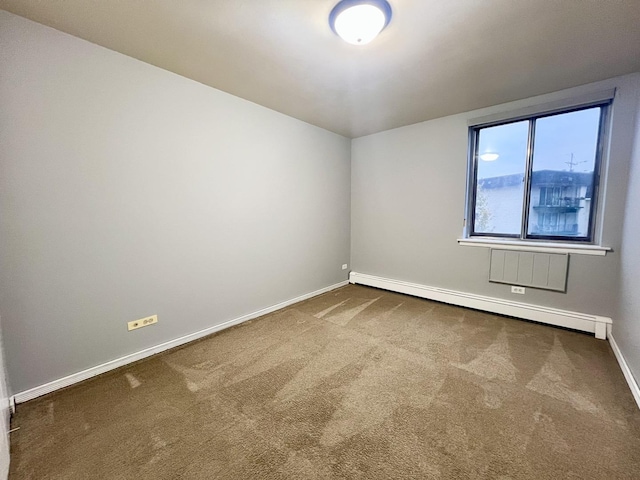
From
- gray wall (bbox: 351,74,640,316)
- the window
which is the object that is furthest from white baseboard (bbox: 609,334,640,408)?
the window

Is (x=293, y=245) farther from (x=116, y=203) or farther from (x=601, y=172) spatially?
(x=601, y=172)

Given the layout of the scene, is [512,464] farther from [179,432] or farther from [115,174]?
[115,174]

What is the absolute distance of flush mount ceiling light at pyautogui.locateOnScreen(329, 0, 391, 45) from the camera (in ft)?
5.02

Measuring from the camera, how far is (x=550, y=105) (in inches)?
106

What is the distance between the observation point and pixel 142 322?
7.38 ft

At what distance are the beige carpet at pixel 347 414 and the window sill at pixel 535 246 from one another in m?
0.89

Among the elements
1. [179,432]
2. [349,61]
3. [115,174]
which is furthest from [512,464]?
[115,174]

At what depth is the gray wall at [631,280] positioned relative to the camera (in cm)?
186

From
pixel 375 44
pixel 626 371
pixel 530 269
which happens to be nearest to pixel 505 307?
pixel 530 269

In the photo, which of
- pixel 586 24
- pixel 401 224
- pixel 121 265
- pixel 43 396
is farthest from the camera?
pixel 401 224

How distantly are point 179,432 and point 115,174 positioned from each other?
1.95 meters

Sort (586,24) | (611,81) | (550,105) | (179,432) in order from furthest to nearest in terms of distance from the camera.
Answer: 1. (550,105)
2. (611,81)
3. (586,24)
4. (179,432)

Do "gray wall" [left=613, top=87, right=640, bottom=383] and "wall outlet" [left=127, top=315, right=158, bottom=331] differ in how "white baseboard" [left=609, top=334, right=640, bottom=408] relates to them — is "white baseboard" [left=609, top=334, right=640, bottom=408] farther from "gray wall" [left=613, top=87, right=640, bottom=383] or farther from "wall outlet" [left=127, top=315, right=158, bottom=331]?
"wall outlet" [left=127, top=315, right=158, bottom=331]

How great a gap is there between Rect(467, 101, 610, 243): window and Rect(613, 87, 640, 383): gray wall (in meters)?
0.42
